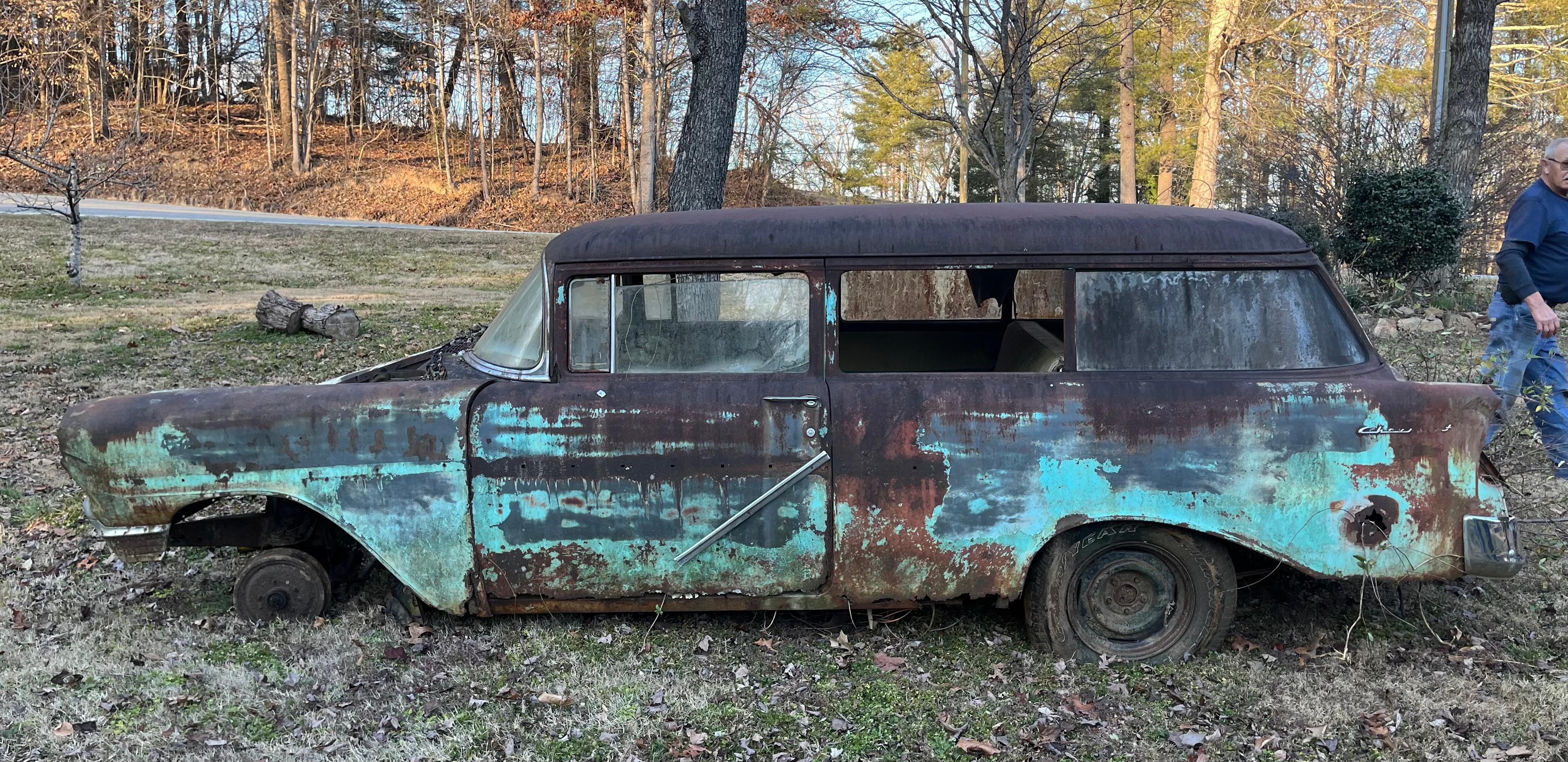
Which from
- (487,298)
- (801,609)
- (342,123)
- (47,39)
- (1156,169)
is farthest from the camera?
(342,123)

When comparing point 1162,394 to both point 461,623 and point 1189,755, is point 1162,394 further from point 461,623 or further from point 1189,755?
point 461,623

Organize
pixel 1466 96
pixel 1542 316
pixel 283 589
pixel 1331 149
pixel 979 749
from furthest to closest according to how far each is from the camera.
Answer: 1. pixel 1331 149
2. pixel 1466 96
3. pixel 1542 316
4. pixel 283 589
5. pixel 979 749

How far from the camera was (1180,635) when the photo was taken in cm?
376

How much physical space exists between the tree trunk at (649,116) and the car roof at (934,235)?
14.4 metres

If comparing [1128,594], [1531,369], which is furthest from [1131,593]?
[1531,369]

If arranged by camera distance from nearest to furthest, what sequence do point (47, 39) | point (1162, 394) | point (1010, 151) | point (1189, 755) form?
point (1189, 755), point (1162, 394), point (1010, 151), point (47, 39)

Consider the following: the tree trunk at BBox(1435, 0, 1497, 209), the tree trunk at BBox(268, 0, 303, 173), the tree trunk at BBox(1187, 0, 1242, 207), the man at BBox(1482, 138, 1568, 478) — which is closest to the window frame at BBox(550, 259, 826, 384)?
the man at BBox(1482, 138, 1568, 478)

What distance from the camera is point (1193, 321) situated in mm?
3668

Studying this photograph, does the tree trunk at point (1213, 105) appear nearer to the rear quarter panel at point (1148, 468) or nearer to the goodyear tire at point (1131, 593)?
the rear quarter panel at point (1148, 468)

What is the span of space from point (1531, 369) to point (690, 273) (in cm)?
444

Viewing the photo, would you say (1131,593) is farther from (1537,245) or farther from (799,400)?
(1537,245)

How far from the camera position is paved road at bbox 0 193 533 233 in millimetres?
23141

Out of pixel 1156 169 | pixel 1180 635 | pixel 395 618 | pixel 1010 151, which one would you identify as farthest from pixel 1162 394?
pixel 1156 169

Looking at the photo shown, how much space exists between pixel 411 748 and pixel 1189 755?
2.50 metres
